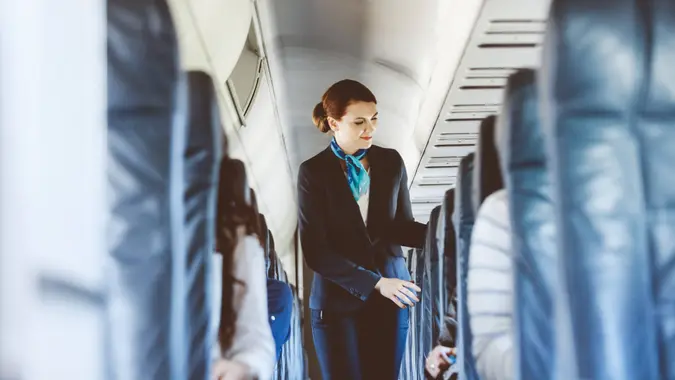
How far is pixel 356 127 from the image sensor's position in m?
1.39

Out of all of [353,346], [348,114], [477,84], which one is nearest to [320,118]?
[348,114]

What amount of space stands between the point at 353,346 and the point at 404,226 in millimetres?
249

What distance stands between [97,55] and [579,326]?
761mm

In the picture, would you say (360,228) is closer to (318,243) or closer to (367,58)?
(318,243)

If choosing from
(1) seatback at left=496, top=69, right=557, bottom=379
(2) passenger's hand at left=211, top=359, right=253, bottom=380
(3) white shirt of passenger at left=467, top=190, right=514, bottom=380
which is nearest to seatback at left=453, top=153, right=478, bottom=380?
(3) white shirt of passenger at left=467, top=190, right=514, bottom=380

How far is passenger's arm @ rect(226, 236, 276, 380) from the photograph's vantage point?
46.7 inches

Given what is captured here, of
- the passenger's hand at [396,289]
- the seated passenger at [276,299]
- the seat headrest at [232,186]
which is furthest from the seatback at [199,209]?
the passenger's hand at [396,289]

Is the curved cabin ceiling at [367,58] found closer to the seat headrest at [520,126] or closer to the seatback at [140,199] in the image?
the seat headrest at [520,126]

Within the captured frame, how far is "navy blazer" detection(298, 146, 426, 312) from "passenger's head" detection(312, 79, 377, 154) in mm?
34

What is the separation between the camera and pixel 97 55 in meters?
1.03

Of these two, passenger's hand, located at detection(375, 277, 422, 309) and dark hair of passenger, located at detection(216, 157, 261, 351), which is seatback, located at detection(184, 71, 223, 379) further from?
passenger's hand, located at detection(375, 277, 422, 309)

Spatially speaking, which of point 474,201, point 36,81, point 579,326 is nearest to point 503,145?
point 474,201

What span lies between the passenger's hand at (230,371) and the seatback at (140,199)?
3.2 inches

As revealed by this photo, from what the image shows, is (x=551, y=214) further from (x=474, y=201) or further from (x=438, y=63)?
(x=438, y=63)
